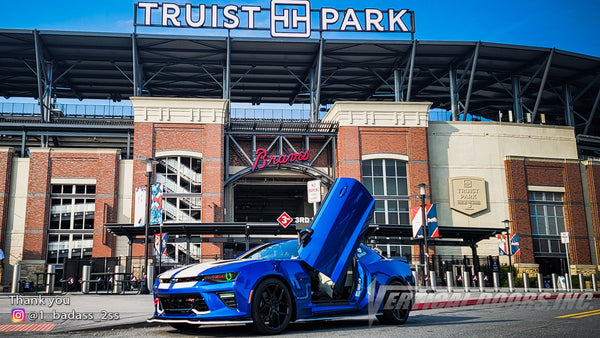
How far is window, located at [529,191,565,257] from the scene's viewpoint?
36369 mm

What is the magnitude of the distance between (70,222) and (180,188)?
677 cm

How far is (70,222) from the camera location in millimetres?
32750

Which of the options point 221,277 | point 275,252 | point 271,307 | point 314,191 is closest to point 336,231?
point 275,252

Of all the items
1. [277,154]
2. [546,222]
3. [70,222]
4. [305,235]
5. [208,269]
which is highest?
[277,154]

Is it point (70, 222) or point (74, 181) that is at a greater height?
point (74, 181)

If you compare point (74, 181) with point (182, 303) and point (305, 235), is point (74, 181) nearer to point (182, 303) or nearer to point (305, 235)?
point (182, 303)

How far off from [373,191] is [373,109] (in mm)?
5227

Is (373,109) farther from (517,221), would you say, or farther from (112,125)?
(112,125)

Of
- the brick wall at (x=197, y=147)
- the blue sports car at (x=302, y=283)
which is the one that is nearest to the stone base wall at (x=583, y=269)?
the brick wall at (x=197, y=147)

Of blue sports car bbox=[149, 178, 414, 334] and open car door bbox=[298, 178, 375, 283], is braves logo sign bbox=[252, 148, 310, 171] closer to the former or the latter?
blue sports car bbox=[149, 178, 414, 334]

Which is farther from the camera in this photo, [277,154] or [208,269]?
[277,154]

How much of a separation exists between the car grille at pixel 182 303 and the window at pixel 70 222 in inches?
1090

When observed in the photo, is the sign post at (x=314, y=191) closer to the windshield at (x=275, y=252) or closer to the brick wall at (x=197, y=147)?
the windshield at (x=275, y=252)

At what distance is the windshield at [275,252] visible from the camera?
7961mm
